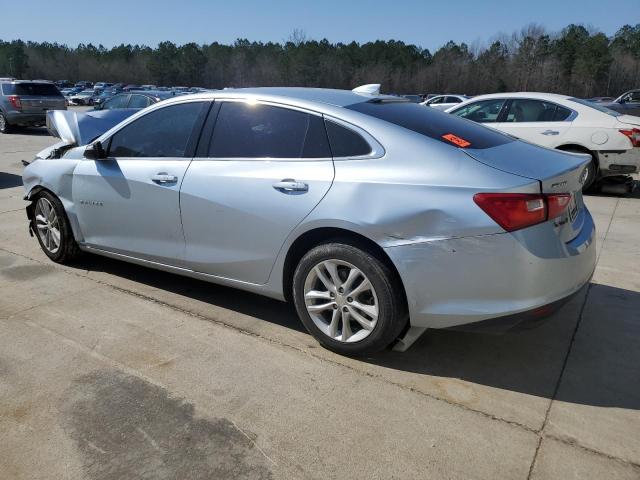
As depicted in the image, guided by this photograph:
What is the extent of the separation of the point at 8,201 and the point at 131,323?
558 centimetres

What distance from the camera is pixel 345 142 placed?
3.19 metres

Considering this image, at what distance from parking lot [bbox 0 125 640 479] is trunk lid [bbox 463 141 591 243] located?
57 cm

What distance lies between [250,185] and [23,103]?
17.9 meters

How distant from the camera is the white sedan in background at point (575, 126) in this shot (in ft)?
25.8

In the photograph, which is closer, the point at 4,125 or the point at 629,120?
the point at 629,120

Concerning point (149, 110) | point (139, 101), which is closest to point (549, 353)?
point (149, 110)

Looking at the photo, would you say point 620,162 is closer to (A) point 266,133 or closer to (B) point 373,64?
(A) point 266,133

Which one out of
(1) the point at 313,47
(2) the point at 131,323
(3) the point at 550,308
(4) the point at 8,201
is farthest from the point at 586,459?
(1) the point at 313,47

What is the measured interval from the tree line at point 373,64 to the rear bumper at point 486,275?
75.7m

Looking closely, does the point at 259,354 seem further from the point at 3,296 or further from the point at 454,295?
the point at 3,296

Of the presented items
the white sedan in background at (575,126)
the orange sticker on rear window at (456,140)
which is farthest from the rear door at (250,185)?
the white sedan in background at (575,126)

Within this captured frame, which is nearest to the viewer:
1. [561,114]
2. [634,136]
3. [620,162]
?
[634,136]

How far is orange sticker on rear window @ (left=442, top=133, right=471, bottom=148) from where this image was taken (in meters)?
3.05

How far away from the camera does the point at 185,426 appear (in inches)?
105
